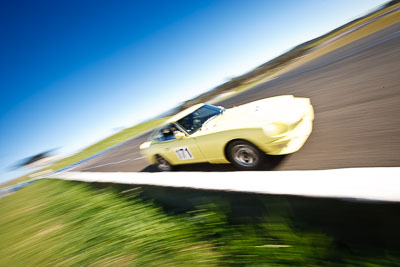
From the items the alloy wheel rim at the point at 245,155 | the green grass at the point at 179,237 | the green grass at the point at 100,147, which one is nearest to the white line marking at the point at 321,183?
the green grass at the point at 179,237

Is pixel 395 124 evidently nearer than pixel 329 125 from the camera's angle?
Yes

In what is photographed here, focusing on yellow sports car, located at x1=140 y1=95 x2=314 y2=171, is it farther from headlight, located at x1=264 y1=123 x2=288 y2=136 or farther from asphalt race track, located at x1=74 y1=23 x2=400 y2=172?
asphalt race track, located at x1=74 y1=23 x2=400 y2=172

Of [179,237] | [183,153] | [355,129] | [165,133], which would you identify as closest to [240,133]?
[183,153]

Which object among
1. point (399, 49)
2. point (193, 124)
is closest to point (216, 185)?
point (193, 124)

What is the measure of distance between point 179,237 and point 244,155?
5.98 feet

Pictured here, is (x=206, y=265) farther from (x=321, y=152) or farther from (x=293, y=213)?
(x=321, y=152)

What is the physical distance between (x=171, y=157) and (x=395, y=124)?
13.1 feet

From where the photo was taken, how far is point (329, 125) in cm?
382

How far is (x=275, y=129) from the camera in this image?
Result: 300 centimetres

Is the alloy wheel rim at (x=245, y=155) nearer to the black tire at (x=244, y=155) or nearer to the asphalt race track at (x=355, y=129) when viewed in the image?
the black tire at (x=244, y=155)

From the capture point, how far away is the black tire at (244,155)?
10.5 ft

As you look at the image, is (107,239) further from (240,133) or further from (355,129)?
(355,129)

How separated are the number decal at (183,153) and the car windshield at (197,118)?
39cm

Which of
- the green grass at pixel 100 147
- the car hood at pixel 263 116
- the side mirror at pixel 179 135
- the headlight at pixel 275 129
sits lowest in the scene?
the headlight at pixel 275 129
